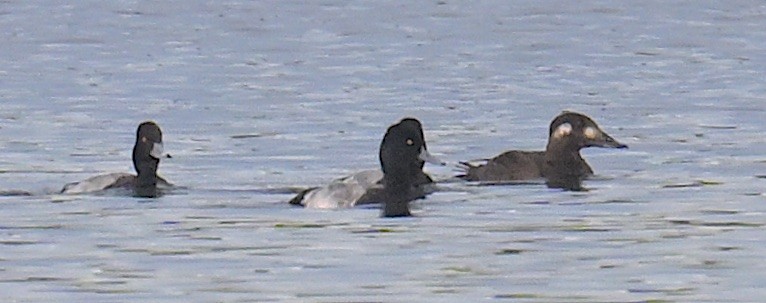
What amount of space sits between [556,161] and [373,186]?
91.9 inches

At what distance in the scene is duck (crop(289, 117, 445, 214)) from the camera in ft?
49.7

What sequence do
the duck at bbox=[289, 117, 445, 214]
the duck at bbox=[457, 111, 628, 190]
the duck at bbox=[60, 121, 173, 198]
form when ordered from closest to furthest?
1. the duck at bbox=[289, 117, 445, 214]
2. the duck at bbox=[60, 121, 173, 198]
3. the duck at bbox=[457, 111, 628, 190]

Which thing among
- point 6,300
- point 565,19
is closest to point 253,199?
point 6,300

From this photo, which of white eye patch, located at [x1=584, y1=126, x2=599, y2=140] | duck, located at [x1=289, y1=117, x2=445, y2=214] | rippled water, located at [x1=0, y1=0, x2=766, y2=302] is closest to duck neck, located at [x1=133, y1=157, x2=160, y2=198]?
rippled water, located at [x1=0, y1=0, x2=766, y2=302]

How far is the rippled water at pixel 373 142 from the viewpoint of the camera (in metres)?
12.0

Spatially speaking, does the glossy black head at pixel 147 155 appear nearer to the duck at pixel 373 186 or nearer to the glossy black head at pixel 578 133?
the duck at pixel 373 186

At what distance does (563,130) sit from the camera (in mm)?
18125

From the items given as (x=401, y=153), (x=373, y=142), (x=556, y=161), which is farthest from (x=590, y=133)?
(x=401, y=153)

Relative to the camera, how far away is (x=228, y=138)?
786 inches

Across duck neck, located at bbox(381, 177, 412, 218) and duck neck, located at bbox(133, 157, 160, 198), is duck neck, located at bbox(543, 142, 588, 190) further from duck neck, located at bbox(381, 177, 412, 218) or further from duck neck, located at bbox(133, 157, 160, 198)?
duck neck, located at bbox(133, 157, 160, 198)

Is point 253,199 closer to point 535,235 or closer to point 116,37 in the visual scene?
point 535,235

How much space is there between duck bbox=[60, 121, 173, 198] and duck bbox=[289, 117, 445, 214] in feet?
3.94

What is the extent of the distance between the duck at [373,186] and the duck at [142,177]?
120cm

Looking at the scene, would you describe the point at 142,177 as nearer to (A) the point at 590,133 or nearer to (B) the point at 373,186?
(B) the point at 373,186
